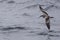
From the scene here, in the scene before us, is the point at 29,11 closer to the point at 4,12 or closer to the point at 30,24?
the point at 4,12

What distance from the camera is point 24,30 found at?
13523mm

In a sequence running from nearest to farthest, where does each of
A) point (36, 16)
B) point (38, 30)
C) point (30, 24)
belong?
point (38, 30) < point (30, 24) < point (36, 16)

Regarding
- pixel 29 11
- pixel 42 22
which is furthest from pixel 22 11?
pixel 42 22

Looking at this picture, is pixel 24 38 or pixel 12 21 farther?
pixel 12 21

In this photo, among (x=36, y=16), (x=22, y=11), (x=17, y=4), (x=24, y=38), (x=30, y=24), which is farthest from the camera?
(x=17, y=4)

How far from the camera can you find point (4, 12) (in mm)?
16531

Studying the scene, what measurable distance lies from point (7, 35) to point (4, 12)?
3817 mm

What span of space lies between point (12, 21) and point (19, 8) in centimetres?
308

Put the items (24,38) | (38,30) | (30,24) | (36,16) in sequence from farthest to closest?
(36,16) < (30,24) < (38,30) < (24,38)

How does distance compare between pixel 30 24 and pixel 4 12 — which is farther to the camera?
pixel 4 12

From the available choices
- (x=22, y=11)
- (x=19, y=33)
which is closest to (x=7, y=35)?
(x=19, y=33)

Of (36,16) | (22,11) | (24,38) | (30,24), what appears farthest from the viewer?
(22,11)

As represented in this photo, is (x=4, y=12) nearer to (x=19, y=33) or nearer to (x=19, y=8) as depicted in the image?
(x=19, y=8)

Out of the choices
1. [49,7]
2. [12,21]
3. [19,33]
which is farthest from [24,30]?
[49,7]
